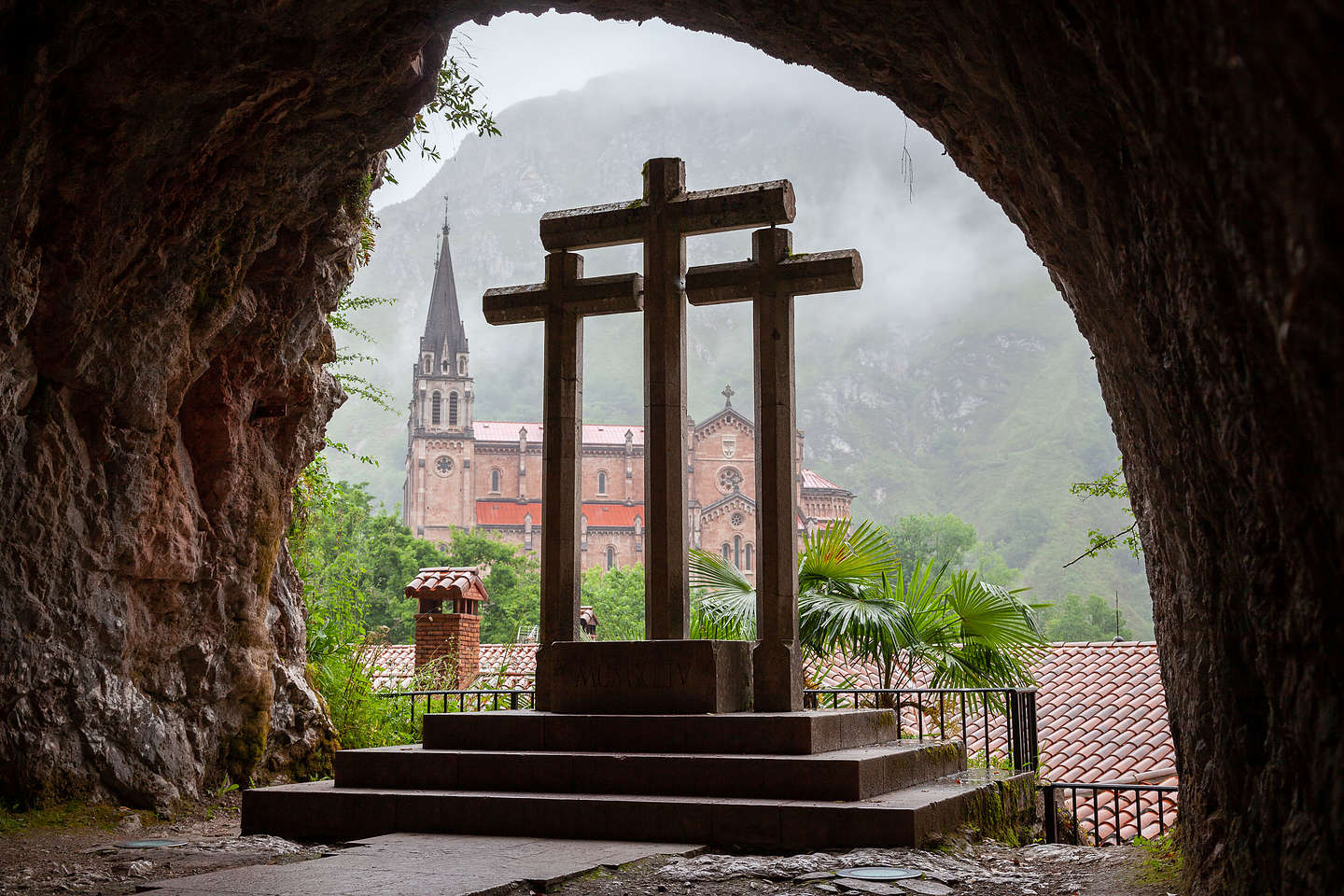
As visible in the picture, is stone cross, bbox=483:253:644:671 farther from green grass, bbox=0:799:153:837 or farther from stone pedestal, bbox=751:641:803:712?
green grass, bbox=0:799:153:837

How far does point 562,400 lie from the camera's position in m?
7.80

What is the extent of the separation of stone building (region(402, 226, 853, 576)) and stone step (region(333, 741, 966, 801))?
65.8 metres

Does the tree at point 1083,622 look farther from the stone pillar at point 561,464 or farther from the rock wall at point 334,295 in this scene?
the rock wall at point 334,295

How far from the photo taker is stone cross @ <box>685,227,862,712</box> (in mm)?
7070

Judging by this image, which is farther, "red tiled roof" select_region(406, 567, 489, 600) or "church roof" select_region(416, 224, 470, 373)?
"church roof" select_region(416, 224, 470, 373)

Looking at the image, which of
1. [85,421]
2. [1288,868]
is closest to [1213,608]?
[1288,868]

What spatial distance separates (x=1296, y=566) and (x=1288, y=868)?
2.67ft

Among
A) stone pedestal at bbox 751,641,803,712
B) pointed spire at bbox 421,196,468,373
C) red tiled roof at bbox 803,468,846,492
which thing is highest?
pointed spire at bbox 421,196,468,373

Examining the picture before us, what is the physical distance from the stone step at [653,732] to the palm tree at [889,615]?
7.20 feet

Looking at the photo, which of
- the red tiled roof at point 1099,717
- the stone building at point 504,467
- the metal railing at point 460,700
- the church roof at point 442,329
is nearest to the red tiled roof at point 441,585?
the red tiled roof at point 1099,717

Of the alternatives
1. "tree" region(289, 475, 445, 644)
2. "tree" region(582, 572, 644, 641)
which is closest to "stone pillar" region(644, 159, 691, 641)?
"tree" region(289, 475, 445, 644)

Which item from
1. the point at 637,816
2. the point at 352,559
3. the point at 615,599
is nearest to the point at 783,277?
the point at 637,816

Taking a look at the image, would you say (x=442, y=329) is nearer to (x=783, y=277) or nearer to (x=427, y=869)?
(x=783, y=277)

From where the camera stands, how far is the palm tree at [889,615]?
29.5ft
